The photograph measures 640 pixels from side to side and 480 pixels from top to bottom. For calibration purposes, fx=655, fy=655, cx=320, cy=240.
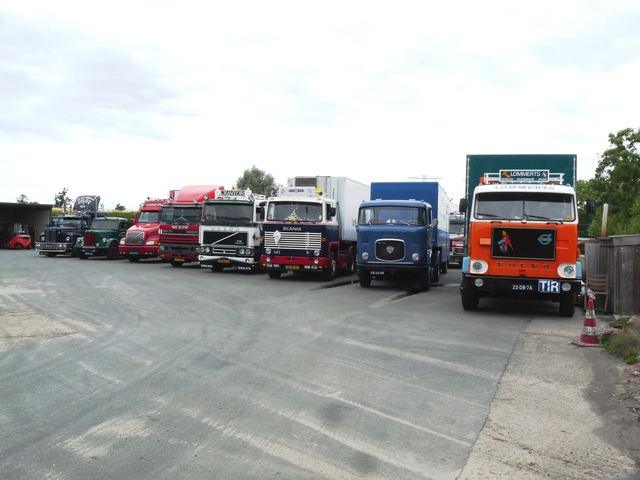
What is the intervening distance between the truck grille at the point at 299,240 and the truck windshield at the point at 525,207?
8166 mm

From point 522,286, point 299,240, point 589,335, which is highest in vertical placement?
point 299,240

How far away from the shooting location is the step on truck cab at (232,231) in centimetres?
2398

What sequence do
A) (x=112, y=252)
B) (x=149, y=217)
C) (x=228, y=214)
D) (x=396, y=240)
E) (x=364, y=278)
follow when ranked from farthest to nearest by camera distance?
1. (x=112, y=252)
2. (x=149, y=217)
3. (x=228, y=214)
4. (x=364, y=278)
5. (x=396, y=240)

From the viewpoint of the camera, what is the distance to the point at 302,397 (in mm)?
6672

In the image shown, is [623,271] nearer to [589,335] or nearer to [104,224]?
[589,335]

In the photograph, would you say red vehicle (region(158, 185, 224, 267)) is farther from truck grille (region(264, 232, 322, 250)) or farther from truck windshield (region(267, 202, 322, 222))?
truck grille (region(264, 232, 322, 250))

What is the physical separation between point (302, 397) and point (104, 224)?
29.9 metres

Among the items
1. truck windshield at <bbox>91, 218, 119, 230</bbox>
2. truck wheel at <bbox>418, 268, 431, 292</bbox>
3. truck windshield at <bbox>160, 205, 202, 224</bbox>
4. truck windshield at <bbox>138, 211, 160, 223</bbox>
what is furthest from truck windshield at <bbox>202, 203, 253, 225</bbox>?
truck windshield at <bbox>91, 218, 119, 230</bbox>

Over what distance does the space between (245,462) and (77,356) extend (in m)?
4.56

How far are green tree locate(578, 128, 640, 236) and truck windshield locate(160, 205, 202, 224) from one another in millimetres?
26767

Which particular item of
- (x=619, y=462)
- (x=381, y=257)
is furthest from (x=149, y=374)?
(x=381, y=257)

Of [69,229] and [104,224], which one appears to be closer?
[104,224]

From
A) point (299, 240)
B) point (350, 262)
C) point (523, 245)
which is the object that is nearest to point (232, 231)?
point (299, 240)

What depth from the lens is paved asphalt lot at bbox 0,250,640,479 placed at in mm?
4883
